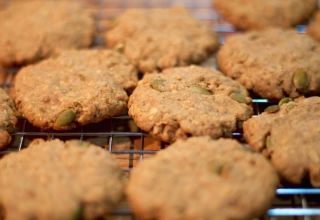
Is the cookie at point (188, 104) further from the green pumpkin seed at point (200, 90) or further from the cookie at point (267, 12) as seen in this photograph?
the cookie at point (267, 12)

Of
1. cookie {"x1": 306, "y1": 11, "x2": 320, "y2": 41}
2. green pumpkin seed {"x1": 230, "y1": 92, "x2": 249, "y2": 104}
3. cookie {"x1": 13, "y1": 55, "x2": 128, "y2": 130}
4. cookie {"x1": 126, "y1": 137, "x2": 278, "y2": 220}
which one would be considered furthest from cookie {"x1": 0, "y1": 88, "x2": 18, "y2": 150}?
cookie {"x1": 306, "y1": 11, "x2": 320, "y2": 41}

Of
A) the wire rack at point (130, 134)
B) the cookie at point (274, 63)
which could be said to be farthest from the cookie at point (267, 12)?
the cookie at point (274, 63)

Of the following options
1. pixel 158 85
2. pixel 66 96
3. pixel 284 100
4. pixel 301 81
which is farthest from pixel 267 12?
pixel 66 96

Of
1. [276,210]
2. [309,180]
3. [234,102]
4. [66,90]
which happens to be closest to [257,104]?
[234,102]

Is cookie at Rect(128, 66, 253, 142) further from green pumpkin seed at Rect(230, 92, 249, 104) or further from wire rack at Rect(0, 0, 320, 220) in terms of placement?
wire rack at Rect(0, 0, 320, 220)

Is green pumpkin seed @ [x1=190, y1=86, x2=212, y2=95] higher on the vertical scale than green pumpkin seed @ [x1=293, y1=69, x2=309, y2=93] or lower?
lower

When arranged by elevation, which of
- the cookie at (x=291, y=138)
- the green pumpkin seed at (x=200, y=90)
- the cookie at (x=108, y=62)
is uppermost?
the cookie at (x=108, y=62)

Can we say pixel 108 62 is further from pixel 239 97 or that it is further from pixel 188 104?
pixel 239 97

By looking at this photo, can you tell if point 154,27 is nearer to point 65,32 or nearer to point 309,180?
point 65,32
